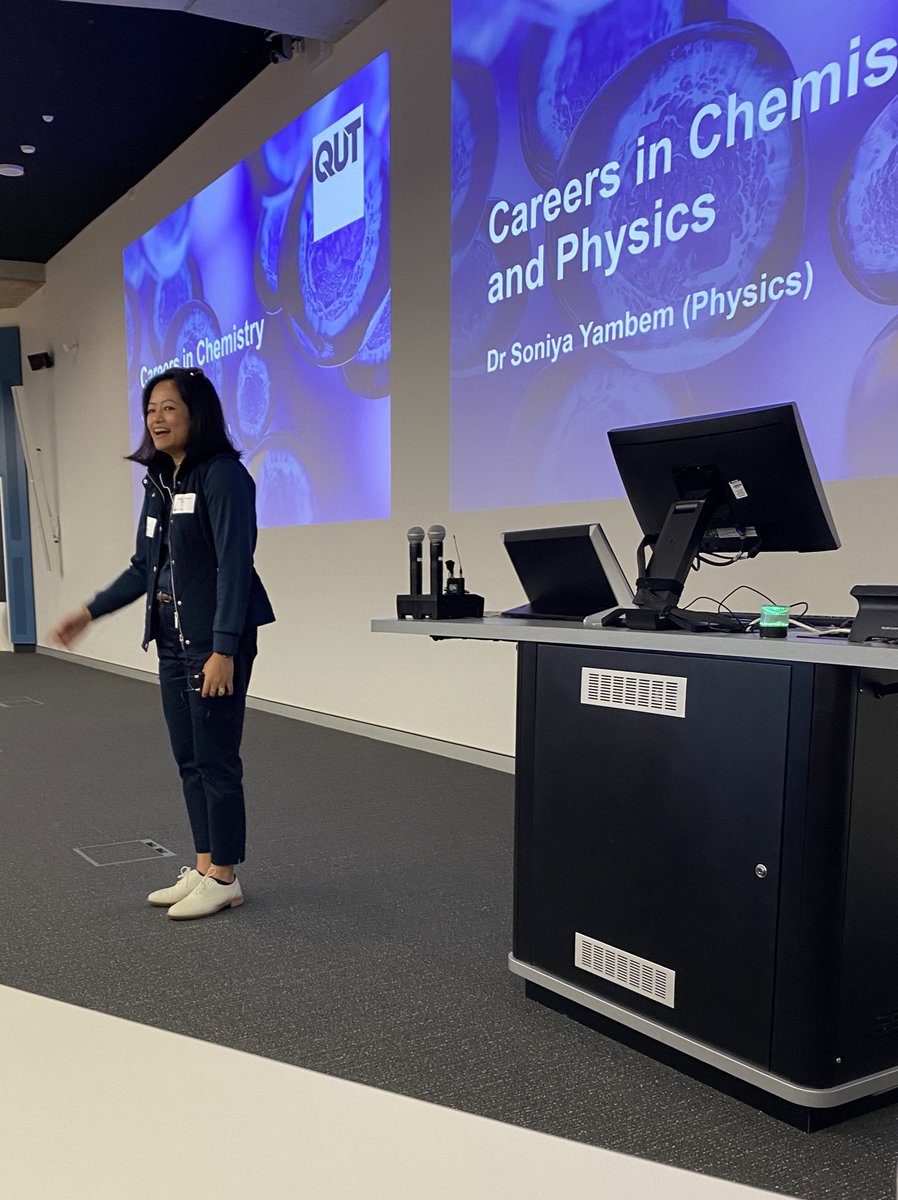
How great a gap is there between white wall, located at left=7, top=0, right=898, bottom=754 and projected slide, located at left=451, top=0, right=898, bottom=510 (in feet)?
0.41

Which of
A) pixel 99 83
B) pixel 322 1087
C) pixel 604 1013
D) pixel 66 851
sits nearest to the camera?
pixel 322 1087

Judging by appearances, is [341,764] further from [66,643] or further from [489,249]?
[489,249]

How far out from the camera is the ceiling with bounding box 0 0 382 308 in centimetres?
496

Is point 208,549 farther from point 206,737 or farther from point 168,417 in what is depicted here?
point 206,737

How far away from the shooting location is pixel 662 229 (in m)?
3.41

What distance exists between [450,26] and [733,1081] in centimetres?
427

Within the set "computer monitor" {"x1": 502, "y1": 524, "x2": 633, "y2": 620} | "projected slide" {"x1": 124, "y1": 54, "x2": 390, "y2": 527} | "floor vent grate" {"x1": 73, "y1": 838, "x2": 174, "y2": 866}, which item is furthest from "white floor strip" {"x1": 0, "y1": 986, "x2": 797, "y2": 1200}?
"projected slide" {"x1": 124, "y1": 54, "x2": 390, "y2": 527}

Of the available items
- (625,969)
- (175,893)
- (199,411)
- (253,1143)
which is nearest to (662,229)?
(199,411)

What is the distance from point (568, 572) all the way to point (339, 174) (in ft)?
12.5

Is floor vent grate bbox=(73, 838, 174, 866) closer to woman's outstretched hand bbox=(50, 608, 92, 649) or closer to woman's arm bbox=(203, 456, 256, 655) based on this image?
woman's outstretched hand bbox=(50, 608, 92, 649)

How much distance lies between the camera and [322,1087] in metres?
0.42

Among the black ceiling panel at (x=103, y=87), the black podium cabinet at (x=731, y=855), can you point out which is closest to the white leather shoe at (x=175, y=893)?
the black podium cabinet at (x=731, y=855)

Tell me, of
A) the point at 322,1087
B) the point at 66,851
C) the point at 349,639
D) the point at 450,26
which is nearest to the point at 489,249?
the point at 450,26

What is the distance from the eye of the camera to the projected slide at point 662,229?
2809 mm
